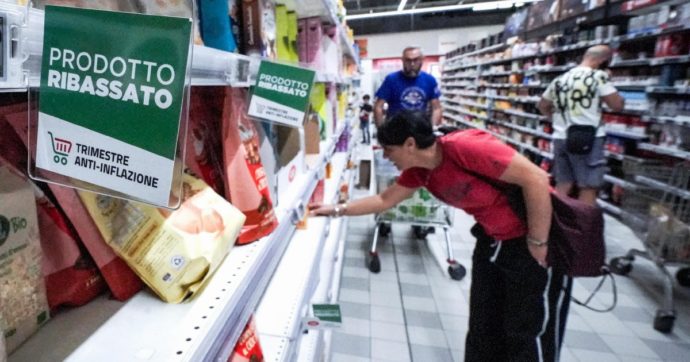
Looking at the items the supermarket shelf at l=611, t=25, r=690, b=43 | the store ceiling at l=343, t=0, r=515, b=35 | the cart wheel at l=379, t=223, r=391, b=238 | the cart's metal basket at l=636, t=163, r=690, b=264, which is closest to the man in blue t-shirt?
the cart wheel at l=379, t=223, r=391, b=238

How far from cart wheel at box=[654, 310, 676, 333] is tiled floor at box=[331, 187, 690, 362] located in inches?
1.6

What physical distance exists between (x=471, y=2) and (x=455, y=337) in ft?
40.1

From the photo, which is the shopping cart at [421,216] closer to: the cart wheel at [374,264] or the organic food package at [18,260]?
the cart wheel at [374,264]

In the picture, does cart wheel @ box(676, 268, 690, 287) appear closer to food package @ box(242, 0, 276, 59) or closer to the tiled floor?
the tiled floor

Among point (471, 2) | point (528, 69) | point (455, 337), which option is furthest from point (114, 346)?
point (471, 2)

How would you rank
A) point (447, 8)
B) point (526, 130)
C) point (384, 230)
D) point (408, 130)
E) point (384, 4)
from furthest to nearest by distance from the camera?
point (384, 4) → point (447, 8) → point (526, 130) → point (384, 230) → point (408, 130)

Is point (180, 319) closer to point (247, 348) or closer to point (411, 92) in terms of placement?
point (247, 348)

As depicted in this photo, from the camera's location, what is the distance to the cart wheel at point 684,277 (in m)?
2.79

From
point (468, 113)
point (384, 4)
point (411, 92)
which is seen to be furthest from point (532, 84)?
point (384, 4)

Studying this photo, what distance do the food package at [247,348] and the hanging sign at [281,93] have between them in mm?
518

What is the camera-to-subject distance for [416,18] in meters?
14.6

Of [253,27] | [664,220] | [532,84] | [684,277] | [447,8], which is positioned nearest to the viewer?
[253,27]

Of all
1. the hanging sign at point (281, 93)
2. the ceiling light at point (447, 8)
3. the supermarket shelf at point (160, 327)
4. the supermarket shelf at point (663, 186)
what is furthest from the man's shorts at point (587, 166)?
the ceiling light at point (447, 8)

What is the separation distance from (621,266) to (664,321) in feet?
2.43
